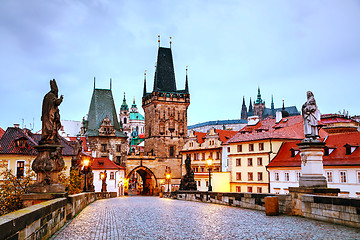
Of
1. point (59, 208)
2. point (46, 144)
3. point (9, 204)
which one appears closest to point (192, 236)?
point (59, 208)

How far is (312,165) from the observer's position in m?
12.9

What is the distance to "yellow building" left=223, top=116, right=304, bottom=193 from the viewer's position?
4584cm

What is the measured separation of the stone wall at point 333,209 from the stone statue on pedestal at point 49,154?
7.86 metres

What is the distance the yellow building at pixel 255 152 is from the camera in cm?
4584

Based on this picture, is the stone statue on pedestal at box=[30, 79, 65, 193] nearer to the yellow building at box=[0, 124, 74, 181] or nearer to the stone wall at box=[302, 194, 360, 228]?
the stone wall at box=[302, 194, 360, 228]

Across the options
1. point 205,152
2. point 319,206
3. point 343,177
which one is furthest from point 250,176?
point 319,206

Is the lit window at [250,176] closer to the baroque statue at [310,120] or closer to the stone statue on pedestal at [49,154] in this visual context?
the baroque statue at [310,120]

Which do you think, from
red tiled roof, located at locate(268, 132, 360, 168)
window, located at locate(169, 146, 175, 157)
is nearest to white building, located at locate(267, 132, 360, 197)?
red tiled roof, located at locate(268, 132, 360, 168)

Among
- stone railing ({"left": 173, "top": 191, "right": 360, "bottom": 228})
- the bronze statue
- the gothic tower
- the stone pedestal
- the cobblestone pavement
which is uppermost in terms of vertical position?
the gothic tower

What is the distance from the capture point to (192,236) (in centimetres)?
927

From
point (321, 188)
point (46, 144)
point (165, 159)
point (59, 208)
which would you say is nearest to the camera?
point (59, 208)

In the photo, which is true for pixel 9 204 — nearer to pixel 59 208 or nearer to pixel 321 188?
pixel 59 208

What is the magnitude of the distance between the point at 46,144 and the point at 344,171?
Answer: 98.4 ft

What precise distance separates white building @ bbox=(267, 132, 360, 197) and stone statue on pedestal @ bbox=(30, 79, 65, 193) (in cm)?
2832
